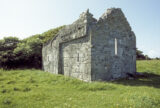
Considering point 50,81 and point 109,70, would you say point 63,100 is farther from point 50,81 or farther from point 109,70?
point 109,70

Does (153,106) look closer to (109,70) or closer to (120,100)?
(120,100)

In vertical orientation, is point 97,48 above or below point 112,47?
below

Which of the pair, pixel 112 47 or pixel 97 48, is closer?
pixel 97 48

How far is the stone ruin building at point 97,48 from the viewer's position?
946cm

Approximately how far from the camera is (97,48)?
374 inches

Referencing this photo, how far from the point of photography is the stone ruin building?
9.46 meters

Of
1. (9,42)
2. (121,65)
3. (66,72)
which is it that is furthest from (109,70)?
(9,42)

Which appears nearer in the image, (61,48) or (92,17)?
(92,17)

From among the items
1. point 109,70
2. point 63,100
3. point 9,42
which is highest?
point 9,42

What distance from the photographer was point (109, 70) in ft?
32.8

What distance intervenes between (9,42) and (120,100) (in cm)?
Answer: 2406

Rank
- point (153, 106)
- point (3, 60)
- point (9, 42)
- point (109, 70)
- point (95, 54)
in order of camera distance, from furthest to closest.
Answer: point (9, 42) → point (3, 60) → point (109, 70) → point (95, 54) → point (153, 106)

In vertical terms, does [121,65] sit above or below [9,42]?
below

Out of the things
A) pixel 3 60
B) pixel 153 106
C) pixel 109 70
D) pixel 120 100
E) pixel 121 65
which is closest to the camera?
pixel 153 106
